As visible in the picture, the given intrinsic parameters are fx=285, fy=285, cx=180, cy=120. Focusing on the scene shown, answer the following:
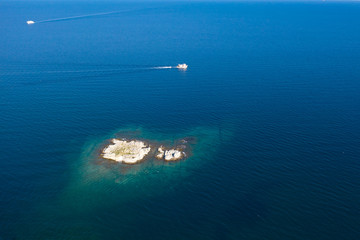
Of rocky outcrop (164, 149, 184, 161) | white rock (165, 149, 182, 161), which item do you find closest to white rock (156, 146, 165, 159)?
rocky outcrop (164, 149, 184, 161)

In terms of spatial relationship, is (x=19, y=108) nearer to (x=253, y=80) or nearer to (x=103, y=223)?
(x=103, y=223)

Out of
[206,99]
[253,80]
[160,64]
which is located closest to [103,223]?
[206,99]

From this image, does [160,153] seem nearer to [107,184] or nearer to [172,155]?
[172,155]

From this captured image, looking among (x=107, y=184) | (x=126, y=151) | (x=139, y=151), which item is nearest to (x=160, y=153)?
(x=139, y=151)

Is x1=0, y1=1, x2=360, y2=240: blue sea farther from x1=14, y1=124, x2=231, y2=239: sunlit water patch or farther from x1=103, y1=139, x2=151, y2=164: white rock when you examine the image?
x1=103, y1=139, x2=151, y2=164: white rock

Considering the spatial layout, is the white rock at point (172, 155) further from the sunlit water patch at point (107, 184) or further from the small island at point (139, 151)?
the sunlit water patch at point (107, 184)

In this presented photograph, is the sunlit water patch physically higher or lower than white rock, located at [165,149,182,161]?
lower
